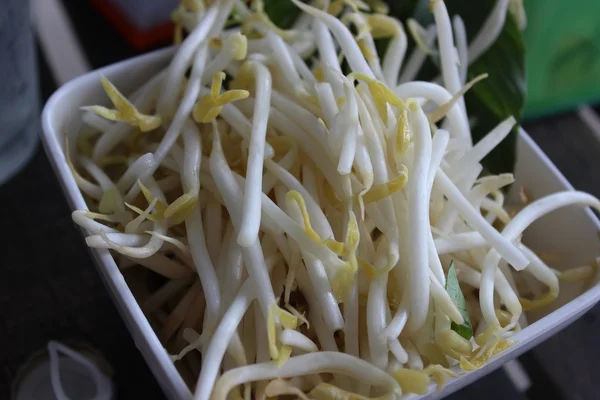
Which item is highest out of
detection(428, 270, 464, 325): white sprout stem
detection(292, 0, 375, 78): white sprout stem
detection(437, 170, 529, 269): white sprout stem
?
detection(292, 0, 375, 78): white sprout stem

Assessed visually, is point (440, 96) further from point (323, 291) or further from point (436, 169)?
point (323, 291)

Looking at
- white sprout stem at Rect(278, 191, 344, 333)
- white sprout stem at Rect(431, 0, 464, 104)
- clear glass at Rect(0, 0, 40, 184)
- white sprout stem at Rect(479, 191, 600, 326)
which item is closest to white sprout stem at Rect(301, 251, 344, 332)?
white sprout stem at Rect(278, 191, 344, 333)

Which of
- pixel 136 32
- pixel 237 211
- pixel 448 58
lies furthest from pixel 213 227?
pixel 136 32

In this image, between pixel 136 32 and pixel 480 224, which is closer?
pixel 480 224

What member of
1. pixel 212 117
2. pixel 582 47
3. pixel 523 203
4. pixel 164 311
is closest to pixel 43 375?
pixel 164 311

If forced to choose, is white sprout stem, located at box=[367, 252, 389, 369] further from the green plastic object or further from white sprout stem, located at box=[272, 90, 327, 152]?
the green plastic object

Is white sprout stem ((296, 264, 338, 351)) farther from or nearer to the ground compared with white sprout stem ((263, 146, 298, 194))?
nearer to the ground

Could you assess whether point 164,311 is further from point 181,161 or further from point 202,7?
point 202,7
